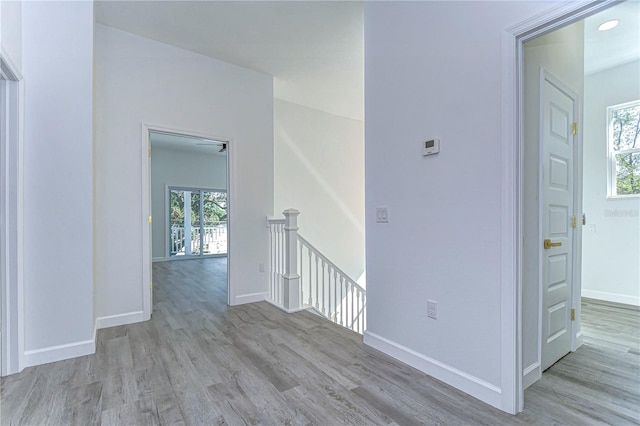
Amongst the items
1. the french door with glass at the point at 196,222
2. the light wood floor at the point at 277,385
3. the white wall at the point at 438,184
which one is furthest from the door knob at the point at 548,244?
the french door with glass at the point at 196,222

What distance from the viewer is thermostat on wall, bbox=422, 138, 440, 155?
→ 6.63 feet

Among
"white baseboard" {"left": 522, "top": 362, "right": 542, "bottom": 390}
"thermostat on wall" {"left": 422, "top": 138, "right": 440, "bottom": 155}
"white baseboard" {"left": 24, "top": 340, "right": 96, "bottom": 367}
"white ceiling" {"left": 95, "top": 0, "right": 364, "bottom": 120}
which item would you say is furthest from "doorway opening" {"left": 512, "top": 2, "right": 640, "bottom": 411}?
"white baseboard" {"left": 24, "top": 340, "right": 96, "bottom": 367}

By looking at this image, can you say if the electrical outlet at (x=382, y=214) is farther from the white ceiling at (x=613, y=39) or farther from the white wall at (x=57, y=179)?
the white ceiling at (x=613, y=39)

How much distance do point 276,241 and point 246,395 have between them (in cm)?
218

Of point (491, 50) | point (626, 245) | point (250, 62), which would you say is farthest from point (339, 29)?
point (626, 245)

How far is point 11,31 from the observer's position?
202 centimetres

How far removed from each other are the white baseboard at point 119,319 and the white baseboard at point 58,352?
594 mm

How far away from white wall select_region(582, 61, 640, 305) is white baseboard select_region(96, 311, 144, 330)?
547 cm

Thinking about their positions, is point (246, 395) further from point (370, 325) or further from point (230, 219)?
point (230, 219)

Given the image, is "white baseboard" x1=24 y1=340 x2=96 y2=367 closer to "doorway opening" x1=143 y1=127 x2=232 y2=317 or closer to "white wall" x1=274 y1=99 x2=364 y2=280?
"white wall" x1=274 y1=99 x2=364 y2=280

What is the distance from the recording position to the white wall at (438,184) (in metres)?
1.76

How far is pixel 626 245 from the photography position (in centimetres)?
376

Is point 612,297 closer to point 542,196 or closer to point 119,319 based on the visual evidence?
point 542,196

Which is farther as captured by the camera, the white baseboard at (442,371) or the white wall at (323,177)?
the white wall at (323,177)
